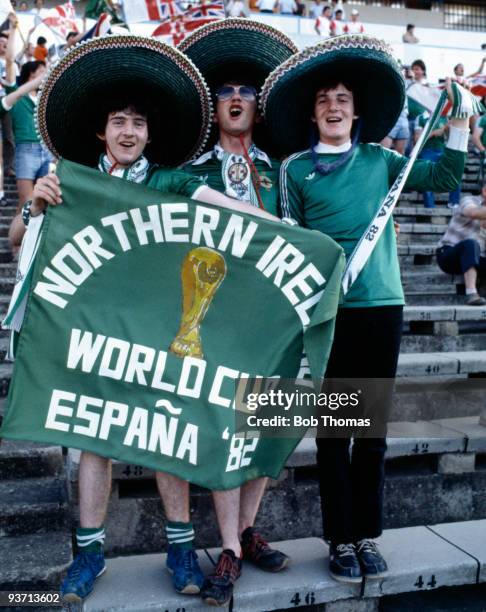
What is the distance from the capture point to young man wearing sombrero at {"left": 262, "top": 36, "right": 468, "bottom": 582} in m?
2.60

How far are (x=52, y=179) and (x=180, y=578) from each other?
1638 millimetres

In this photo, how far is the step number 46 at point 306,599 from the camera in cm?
260

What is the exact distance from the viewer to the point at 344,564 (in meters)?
2.64

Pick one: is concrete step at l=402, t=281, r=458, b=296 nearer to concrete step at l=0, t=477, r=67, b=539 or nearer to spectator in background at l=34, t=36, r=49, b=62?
concrete step at l=0, t=477, r=67, b=539

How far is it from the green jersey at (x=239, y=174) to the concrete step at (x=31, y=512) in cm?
156

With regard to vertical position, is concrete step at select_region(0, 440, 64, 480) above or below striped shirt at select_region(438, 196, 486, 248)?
below

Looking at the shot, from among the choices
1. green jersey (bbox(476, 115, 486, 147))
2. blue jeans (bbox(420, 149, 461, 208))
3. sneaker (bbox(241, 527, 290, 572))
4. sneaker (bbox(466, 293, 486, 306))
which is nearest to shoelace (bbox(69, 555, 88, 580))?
sneaker (bbox(241, 527, 290, 572))

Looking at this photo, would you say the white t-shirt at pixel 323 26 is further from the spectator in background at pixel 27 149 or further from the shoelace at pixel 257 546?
the shoelace at pixel 257 546

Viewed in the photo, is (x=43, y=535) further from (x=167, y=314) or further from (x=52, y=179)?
(x=52, y=179)

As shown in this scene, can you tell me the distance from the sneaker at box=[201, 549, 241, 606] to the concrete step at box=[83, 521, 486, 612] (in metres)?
0.06

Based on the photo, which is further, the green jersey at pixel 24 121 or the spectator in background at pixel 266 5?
the spectator in background at pixel 266 5

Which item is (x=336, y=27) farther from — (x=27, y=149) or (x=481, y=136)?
(x=27, y=149)

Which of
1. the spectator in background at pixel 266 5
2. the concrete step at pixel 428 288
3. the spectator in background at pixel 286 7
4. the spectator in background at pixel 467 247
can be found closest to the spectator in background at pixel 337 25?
the spectator in background at pixel 286 7

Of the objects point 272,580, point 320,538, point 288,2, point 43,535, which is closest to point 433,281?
point 320,538
